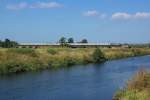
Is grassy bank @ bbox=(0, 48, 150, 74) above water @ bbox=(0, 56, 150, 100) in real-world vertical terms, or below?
above

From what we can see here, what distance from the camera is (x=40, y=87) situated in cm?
4347

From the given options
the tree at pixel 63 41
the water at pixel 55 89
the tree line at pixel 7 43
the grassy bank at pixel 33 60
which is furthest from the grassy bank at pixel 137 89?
the tree at pixel 63 41

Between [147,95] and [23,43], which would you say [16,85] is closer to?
[147,95]

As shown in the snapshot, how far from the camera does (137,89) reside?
30.1 metres

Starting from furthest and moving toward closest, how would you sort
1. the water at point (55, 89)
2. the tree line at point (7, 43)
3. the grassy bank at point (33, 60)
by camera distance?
1. the tree line at point (7, 43)
2. the grassy bank at point (33, 60)
3. the water at point (55, 89)

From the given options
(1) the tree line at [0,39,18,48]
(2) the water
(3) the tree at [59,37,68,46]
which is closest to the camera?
(2) the water

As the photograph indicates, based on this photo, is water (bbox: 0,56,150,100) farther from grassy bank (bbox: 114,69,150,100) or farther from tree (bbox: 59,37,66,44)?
tree (bbox: 59,37,66,44)

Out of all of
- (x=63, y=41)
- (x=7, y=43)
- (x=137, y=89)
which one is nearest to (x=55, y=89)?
(x=137, y=89)

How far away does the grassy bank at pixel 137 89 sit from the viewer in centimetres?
2824

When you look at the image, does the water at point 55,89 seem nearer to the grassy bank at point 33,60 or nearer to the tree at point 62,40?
the grassy bank at point 33,60

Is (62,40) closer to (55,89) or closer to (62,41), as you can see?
(62,41)

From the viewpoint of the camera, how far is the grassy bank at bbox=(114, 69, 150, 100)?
28236mm

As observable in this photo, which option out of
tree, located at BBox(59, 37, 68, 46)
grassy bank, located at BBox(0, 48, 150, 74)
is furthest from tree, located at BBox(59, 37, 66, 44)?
grassy bank, located at BBox(0, 48, 150, 74)

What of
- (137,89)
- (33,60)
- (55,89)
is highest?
(33,60)
